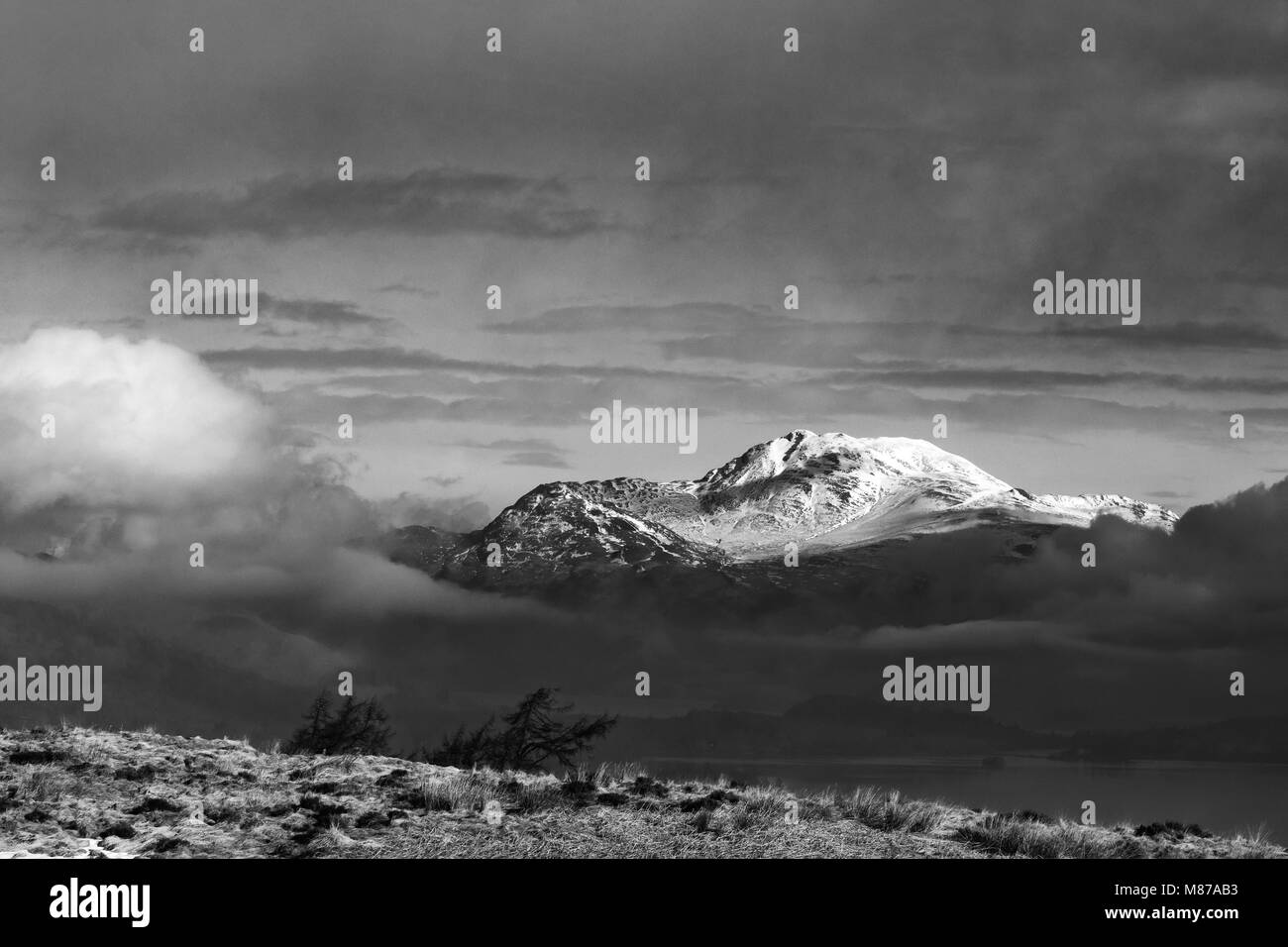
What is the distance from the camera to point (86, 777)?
37750 millimetres

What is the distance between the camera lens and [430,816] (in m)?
35.0

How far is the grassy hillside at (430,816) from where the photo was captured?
33.0 metres

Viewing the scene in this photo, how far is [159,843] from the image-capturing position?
32.2 meters

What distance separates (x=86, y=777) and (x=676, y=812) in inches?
636

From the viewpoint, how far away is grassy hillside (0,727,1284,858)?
33000mm

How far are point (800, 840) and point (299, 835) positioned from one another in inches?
496
